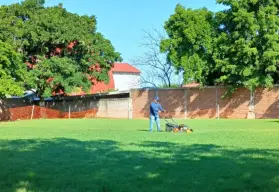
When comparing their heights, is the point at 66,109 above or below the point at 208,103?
below

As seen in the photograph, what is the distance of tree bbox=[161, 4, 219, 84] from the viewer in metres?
34.8

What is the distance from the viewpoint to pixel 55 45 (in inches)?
1596

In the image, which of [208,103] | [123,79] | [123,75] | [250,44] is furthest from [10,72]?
[123,75]

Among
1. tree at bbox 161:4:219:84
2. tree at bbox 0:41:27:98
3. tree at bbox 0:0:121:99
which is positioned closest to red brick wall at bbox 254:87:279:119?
tree at bbox 161:4:219:84

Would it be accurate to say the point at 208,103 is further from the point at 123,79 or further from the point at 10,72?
the point at 123,79

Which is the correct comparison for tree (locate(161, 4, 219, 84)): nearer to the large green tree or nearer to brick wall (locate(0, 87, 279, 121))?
the large green tree

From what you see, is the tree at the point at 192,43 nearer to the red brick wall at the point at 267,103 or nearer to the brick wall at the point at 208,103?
the brick wall at the point at 208,103

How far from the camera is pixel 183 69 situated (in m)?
35.8

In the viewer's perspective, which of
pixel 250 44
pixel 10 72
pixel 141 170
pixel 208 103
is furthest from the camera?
pixel 208 103

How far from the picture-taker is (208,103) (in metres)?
36.1

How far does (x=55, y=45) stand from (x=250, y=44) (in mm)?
18654

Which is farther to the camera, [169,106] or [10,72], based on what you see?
[169,106]

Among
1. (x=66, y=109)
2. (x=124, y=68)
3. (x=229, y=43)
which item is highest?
(x=124, y=68)

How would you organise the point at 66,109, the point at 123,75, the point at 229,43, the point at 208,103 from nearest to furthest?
the point at 229,43 → the point at 208,103 → the point at 66,109 → the point at 123,75
